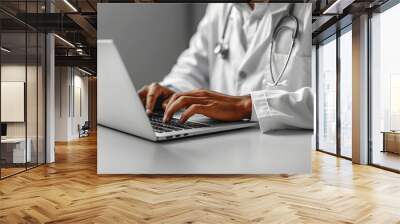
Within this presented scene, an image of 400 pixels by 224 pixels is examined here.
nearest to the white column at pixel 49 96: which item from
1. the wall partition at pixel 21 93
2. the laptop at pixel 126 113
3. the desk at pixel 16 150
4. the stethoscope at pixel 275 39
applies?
the wall partition at pixel 21 93

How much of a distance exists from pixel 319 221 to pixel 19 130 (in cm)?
524

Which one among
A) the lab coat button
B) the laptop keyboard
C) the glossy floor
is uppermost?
the lab coat button

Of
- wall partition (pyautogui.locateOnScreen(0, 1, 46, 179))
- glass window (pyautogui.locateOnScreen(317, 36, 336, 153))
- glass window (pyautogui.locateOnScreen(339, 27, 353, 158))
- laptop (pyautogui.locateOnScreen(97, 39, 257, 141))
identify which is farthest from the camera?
glass window (pyautogui.locateOnScreen(317, 36, 336, 153))

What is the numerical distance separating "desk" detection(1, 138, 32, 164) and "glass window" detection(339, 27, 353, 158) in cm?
669

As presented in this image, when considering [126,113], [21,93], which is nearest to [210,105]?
[126,113]

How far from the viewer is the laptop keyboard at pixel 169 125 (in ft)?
19.6

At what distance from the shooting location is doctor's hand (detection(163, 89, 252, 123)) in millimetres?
6031

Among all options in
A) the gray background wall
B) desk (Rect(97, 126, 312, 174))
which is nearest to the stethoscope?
the gray background wall

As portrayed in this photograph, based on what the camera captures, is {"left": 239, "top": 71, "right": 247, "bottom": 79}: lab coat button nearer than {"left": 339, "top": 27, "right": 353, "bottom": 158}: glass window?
Yes

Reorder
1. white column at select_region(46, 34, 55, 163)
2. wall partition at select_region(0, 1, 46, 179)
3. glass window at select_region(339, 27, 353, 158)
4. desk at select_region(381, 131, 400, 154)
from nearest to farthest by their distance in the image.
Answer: wall partition at select_region(0, 1, 46, 179), desk at select_region(381, 131, 400, 154), white column at select_region(46, 34, 55, 163), glass window at select_region(339, 27, 353, 158)

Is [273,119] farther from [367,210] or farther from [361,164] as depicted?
[361,164]

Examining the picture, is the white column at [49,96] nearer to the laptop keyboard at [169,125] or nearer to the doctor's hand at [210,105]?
the laptop keyboard at [169,125]

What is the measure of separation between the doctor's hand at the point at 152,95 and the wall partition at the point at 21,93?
2.20m

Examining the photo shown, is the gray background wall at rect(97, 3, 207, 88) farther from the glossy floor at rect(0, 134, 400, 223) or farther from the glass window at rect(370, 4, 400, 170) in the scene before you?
the glass window at rect(370, 4, 400, 170)
